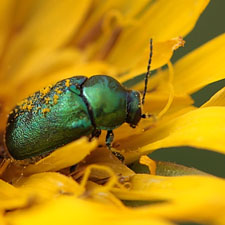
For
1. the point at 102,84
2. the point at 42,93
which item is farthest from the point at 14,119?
the point at 102,84

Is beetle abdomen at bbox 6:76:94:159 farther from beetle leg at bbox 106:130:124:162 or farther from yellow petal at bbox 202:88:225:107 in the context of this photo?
yellow petal at bbox 202:88:225:107

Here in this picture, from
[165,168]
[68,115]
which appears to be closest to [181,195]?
[165,168]

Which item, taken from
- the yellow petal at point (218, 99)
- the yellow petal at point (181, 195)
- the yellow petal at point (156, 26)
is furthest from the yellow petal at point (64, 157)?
the yellow petal at point (156, 26)

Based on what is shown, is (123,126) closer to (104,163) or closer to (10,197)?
(104,163)

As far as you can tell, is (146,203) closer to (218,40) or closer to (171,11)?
(218,40)

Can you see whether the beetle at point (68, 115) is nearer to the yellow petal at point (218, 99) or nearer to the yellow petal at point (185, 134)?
the yellow petal at point (185, 134)

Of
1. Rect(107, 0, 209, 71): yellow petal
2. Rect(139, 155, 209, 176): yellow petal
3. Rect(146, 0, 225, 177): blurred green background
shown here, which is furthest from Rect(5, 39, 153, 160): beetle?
Rect(146, 0, 225, 177): blurred green background
